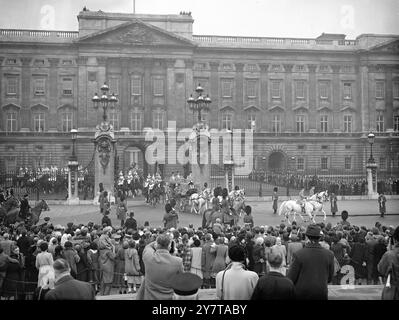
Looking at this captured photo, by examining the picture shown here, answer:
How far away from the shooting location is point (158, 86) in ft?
194

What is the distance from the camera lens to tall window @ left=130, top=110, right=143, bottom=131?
5903 centimetres

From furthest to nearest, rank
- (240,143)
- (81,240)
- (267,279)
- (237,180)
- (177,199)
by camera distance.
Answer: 1. (240,143)
2. (237,180)
3. (177,199)
4. (81,240)
5. (267,279)

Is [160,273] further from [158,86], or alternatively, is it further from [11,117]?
[11,117]

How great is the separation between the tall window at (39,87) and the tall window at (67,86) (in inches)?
82.2

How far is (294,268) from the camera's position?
7.38 m

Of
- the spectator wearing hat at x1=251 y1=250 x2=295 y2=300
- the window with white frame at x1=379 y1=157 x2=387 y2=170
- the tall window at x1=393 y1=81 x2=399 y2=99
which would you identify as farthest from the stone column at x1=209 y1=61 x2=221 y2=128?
the spectator wearing hat at x1=251 y1=250 x2=295 y2=300

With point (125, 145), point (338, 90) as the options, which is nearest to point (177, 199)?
point (125, 145)

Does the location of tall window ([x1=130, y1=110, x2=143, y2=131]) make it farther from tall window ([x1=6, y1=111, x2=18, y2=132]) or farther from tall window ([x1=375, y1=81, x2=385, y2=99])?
tall window ([x1=375, y1=81, x2=385, y2=99])

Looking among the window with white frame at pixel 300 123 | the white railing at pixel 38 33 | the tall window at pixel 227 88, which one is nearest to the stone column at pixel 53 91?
the white railing at pixel 38 33

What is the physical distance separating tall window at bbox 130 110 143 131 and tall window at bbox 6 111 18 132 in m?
12.6

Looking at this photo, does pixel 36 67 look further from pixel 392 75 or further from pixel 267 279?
pixel 267 279

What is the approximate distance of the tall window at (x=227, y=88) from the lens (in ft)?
200

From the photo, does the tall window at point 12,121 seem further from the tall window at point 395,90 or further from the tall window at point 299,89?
the tall window at point 395,90

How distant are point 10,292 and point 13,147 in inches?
1849
